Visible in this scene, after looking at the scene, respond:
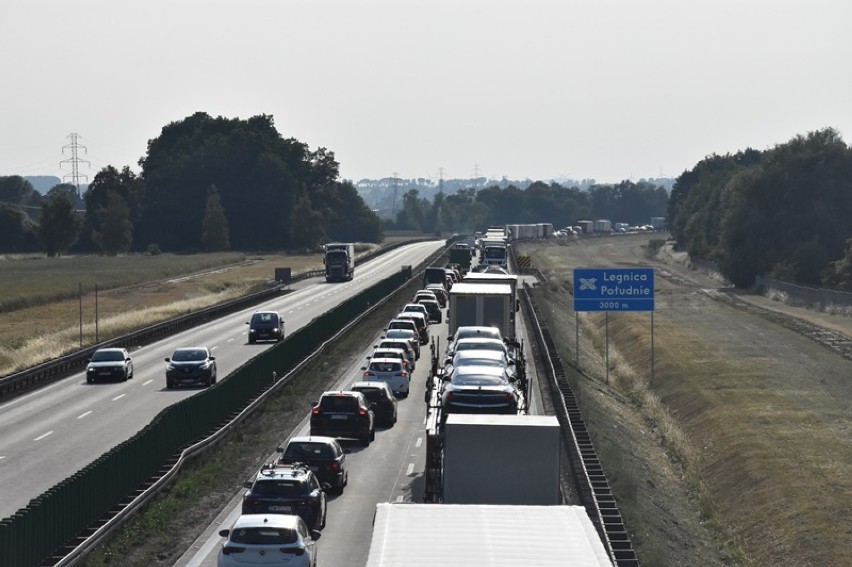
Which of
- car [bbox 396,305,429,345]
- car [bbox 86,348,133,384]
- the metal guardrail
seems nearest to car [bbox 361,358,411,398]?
car [bbox 86,348,133,384]

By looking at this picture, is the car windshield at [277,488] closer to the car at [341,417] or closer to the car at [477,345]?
the car at [341,417]

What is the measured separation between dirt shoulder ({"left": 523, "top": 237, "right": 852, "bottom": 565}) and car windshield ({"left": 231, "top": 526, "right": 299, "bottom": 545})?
928cm

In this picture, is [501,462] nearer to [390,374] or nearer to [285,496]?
[285,496]

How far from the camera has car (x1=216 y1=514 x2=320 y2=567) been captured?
66.7 ft

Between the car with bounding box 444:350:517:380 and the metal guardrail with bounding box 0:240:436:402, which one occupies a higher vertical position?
the car with bounding box 444:350:517:380

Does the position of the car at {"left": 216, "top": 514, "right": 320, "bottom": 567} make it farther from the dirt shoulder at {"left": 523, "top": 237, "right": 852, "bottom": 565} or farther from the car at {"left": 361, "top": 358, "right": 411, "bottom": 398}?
the car at {"left": 361, "top": 358, "right": 411, "bottom": 398}

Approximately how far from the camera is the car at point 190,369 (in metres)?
49.3

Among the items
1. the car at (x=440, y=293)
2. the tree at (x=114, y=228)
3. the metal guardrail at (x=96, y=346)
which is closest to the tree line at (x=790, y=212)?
the car at (x=440, y=293)

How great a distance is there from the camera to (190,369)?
162 ft

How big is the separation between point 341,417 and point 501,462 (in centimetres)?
1238

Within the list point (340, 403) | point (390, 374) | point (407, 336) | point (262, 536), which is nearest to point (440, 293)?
point (407, 336)

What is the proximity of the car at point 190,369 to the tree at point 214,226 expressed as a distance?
5447 inches

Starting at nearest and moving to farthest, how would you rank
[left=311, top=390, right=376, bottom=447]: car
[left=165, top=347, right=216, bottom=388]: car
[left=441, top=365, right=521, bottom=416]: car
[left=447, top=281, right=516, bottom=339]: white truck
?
[left=441, top=365, right=521, bottom=416]: car
[left=311, top=390, right=376, bottom=447]: car
[left=165, top=347, right=216, bottom=388]: car
[left=447, top=281, right=516, bottom=339]: white truck

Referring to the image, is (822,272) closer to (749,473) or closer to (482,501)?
(749,473)
